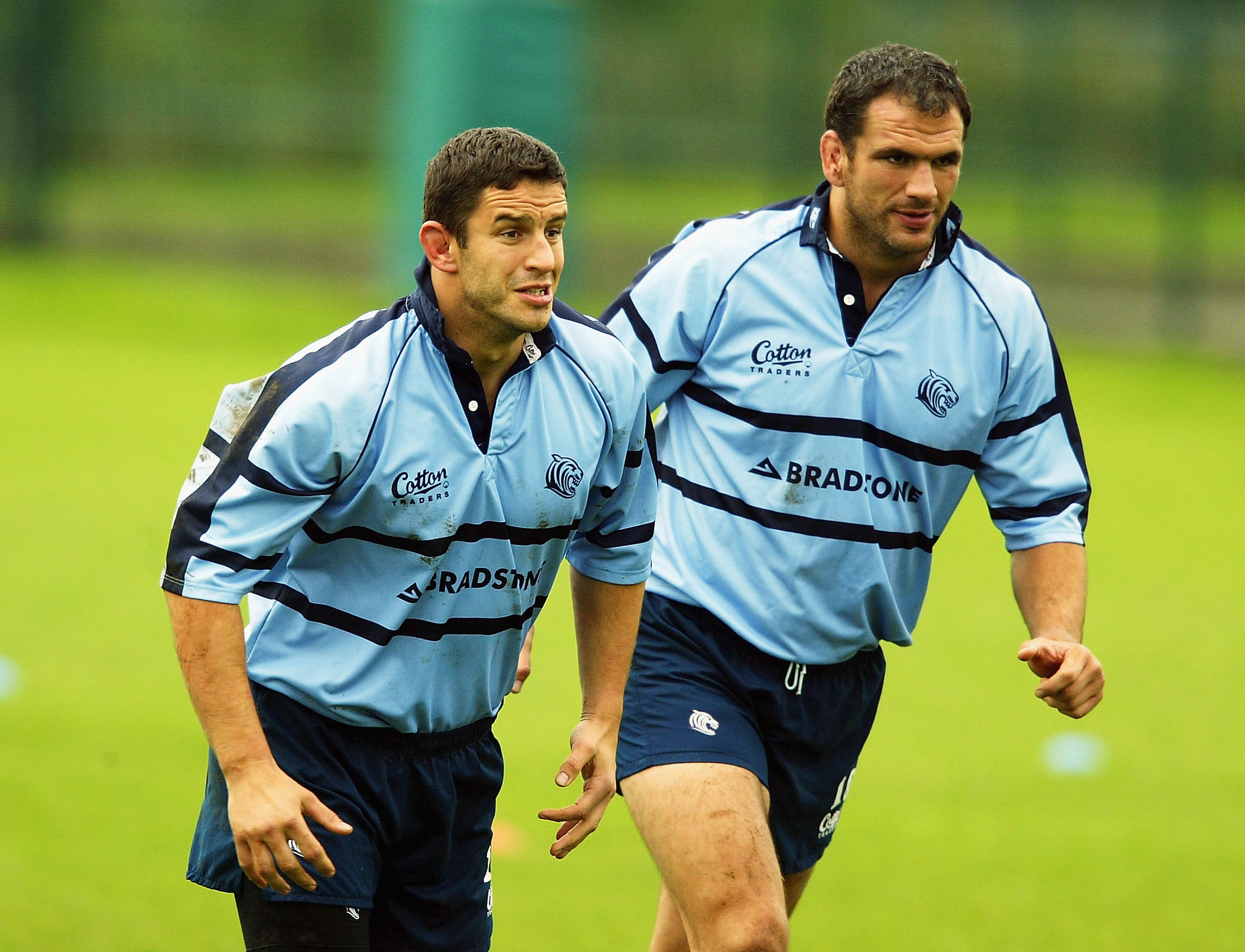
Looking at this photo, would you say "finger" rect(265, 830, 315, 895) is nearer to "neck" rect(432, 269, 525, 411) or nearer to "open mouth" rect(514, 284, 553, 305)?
"neck" rect(432, 269, 525, 411)

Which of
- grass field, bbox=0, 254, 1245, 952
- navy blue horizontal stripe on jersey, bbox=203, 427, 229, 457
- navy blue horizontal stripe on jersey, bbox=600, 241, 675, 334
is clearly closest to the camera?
navy blue horizontal stripe on jersey, bbox=203, 427, 229, 457

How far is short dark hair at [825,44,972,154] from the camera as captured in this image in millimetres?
3994

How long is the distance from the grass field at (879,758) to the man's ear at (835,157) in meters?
2.36

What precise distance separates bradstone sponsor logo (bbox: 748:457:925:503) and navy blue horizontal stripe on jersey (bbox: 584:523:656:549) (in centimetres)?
58

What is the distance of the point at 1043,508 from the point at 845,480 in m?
0.49

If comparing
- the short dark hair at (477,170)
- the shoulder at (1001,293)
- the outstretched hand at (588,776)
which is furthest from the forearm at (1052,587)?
the short dark hair at (477,170)

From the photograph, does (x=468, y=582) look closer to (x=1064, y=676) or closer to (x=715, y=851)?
(x=715, y=851)

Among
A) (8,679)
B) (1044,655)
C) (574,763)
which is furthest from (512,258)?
(8,679)

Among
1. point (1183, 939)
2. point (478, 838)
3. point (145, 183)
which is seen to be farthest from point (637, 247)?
point (478, 838)

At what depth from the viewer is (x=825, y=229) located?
4.25m

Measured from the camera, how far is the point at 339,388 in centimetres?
314

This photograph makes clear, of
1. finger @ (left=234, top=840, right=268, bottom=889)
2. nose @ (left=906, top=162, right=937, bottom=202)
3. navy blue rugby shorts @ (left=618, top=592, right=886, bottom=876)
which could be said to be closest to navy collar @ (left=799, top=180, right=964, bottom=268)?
nose @ (left=906, top=162, right=937, bottom=202)

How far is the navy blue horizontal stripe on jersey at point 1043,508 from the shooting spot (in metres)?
4.14

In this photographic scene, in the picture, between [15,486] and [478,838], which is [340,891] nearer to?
[478,838]
